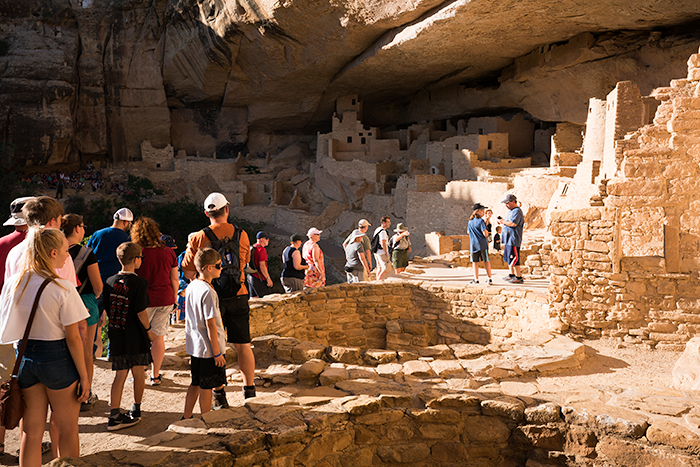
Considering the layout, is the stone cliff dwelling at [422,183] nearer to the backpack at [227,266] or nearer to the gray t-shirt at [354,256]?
the backpack at [227,266]

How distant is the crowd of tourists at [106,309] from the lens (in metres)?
2.96

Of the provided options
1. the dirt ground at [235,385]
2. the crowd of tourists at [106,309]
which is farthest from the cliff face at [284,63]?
the crowd of tourists at [106,309]

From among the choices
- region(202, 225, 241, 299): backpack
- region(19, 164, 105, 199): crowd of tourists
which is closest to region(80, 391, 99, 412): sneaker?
region(202, 225, 241, 299): backpack

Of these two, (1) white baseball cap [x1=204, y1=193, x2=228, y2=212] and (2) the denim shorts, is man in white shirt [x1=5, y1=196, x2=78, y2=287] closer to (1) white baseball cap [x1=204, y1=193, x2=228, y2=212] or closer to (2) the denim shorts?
(2) the denim shorts

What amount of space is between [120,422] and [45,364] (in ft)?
3.73

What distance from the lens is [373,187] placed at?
75.8 feet

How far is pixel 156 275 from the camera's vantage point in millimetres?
4781

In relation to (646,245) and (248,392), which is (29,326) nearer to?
(248,392)

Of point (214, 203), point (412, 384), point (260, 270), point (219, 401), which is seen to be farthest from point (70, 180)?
point (412, 384)

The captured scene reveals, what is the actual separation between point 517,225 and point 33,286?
699 cm

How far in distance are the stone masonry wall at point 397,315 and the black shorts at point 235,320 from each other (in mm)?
2342

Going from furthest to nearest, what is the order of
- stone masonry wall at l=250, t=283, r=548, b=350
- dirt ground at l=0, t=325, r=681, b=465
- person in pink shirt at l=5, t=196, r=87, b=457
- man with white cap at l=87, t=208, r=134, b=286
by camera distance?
1. stone masonry wall at l=250, t=283, r=548, b=350
2. man with white cap at l=87, t=208, r=134, b=286
3. dirt ground at l=0, t=325, r=681, b=465
4. person in pink shirt at l=5, t=196, r=87, b=457

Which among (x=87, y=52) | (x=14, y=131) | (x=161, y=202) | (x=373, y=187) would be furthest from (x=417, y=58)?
(x=14, y=131)

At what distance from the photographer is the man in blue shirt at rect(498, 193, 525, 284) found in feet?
27.2
